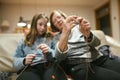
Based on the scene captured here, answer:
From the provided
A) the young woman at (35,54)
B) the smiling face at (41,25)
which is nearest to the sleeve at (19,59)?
the young woman at (35,54)

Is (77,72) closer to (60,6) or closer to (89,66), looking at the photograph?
(89,66)

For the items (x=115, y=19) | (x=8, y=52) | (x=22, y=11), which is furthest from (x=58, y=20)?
(x=22, y=11)

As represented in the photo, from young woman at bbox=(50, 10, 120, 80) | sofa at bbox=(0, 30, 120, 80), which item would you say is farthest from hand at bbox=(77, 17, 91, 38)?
sofa at bbox=(0, 30, 120, 80)

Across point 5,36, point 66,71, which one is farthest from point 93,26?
point 66,71

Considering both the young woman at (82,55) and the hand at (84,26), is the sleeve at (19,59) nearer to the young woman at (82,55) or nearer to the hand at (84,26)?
the young woman at (82,55)

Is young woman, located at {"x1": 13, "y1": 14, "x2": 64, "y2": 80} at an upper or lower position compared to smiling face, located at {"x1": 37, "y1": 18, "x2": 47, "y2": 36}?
lower

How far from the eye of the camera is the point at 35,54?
1497mm

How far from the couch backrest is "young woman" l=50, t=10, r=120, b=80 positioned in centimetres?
72

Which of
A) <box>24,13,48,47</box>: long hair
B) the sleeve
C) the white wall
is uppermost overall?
the white wall

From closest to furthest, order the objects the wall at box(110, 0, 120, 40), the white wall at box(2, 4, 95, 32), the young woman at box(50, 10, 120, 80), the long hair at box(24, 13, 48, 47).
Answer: the young woman at box(50, 10, 120, 80) < the long hair at box(24, 13, 48, 47) < the wall at box(110, 0, 120, 40) < the white wall at box(2, 4, 95, 32)

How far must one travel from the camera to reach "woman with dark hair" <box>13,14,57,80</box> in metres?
1.41

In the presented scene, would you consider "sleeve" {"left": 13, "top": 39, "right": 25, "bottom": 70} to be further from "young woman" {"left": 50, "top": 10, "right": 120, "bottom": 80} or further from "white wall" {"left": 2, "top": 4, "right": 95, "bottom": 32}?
"white wall" {"left": 2, "top": 4, "right": 95, "bottom": 32}

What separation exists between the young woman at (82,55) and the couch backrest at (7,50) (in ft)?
2.35

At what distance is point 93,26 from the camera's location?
7004mm
